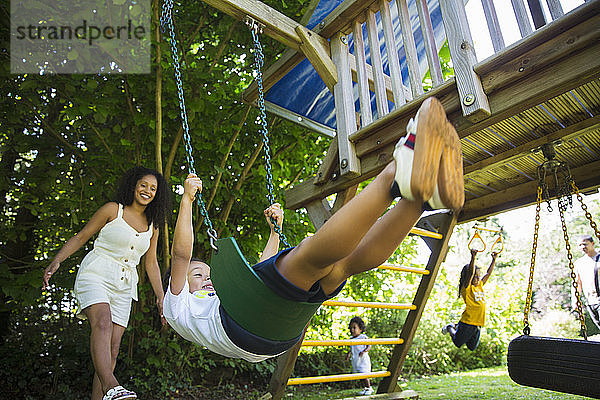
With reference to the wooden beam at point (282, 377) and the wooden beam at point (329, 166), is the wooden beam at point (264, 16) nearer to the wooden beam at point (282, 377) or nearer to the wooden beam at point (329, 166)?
the wooden beam at point (329, 166)

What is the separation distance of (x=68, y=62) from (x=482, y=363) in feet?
25.9

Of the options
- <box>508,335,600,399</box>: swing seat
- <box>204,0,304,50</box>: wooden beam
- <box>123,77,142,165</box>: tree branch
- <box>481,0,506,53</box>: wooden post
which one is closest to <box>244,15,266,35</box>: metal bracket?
<box>204,0,304,50</box>: wooden beam

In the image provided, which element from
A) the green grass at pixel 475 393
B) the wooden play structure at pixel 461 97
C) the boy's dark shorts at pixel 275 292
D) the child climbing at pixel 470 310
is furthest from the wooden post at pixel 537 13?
the green grass at pixel 475 393

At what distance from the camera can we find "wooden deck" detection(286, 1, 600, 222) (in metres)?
1.70

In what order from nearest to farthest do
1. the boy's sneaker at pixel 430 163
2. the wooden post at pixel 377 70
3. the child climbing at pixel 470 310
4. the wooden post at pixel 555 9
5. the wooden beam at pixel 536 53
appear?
the boy's sneaker at pixel 430 163, the wooden beam at pixel 536 53, the wooden post at pixel 555 9, the wooden post at pixel 377 70, the child climbing at pixel 470 310

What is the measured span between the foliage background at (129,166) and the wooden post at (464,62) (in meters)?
1.99

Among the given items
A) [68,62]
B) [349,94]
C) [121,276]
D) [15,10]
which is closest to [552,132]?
[349,94]

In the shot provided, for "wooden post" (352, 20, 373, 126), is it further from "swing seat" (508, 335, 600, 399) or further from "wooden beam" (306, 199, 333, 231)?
"swing seat" (508, 335, 600, 399)

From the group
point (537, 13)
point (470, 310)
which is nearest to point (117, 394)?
point (537, 13)

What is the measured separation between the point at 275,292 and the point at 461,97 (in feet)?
4.10

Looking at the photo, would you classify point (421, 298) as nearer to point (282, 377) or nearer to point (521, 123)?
point (282, 377)

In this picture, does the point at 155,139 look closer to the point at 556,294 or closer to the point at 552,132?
the point at 552,132

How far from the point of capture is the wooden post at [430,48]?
7.29ft

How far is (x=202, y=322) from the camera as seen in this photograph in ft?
5.96
